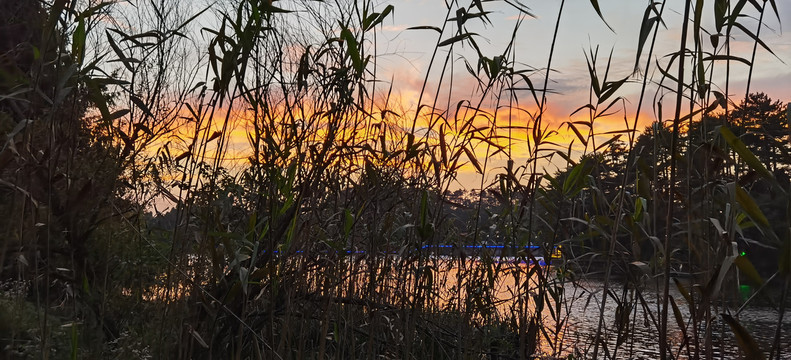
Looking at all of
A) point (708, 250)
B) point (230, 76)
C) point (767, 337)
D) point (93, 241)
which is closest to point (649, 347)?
point (767, 337)

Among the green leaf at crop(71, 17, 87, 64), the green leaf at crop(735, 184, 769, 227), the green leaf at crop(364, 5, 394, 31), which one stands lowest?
the green leaf at crop(735, 184, 769, 227)

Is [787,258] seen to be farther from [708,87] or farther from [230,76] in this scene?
[230,76]

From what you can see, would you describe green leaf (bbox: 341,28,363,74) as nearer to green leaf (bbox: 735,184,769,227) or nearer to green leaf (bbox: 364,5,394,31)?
green leaf (bbox: 364,5,394,31)

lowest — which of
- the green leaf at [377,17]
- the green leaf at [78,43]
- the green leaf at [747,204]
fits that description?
the green leaf at [747,204]

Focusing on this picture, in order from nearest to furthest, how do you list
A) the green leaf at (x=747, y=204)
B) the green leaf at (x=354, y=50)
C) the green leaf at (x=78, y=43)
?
the green leaf at (x=747, y=204) → the green leaf at (x=78, y=43) → the green leaf at (x=354, y=50)

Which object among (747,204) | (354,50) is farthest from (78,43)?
(747,204)

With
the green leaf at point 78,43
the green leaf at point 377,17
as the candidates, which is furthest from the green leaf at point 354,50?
the green leaf at point 78,43

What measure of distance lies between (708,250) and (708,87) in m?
0.54

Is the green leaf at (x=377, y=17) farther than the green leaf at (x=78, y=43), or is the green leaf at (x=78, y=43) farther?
the green leaf at (x=377, y=17)

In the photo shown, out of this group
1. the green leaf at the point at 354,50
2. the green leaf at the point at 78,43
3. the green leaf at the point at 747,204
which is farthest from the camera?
the green leaf at the point at 354,50

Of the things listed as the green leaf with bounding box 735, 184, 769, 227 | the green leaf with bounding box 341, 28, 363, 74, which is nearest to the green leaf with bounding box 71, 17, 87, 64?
the green leaf with bounding box 341, 28, 363, 74

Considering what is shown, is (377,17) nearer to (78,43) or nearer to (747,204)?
(78,43)

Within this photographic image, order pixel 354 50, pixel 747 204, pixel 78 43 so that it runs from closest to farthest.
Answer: pixel 747 204 → pixel 78 43 → pixel 354 50

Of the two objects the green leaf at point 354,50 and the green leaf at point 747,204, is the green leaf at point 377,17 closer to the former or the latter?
the green leaf at point 354,50
